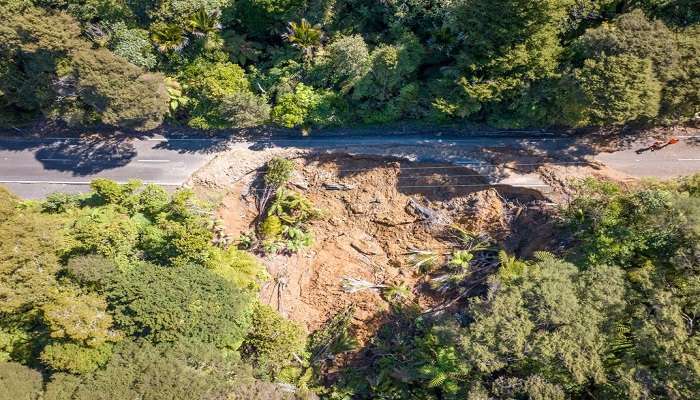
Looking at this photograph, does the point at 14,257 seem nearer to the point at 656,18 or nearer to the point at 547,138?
the point at 547,138

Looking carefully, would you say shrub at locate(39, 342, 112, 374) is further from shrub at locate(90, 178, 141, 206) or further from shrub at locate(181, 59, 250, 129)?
shrub at locate(181, 59, 250, 129)

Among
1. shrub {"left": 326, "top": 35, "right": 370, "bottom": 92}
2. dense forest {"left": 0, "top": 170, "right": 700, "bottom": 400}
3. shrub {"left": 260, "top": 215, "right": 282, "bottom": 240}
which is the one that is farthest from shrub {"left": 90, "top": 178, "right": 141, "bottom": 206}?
shrub {"left": 326, "top": 35, "right": 370, "bottom": 92}

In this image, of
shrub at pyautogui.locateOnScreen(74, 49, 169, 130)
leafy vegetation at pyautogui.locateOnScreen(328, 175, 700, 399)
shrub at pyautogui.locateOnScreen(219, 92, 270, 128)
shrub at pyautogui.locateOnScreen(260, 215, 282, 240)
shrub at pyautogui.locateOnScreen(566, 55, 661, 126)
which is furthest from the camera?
shrub at pyautogui.locateOnScreen(260, 215, 282, 240)

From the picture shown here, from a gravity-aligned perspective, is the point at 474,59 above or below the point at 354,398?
above

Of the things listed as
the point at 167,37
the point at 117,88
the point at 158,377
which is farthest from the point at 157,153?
the point at 158,377

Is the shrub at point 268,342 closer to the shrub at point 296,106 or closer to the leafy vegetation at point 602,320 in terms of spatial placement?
the leafy vegetation at point 602,320

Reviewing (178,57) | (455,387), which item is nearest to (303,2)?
(178,57)

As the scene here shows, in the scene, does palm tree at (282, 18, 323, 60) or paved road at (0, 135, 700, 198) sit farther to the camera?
paved road at (0, 135, 700, 198)
